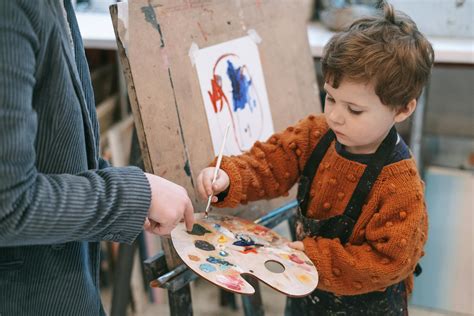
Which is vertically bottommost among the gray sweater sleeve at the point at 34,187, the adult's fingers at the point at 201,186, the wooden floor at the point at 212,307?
the wooden floor at the point at 212,307

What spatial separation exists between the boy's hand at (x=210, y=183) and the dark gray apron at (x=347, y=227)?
0.56 ft

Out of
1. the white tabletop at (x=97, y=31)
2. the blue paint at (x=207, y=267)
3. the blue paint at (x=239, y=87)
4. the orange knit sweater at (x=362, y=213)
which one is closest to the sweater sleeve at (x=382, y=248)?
the orange knit sweater at (x=362, y=213)

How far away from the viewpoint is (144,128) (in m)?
1.12

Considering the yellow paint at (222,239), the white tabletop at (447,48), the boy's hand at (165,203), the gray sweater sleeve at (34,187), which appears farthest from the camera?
the white tabletop at (447,48)

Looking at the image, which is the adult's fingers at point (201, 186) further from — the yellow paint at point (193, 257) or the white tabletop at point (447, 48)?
the white tabletop at point (447, 48)

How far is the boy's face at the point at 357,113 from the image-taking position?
1.05 metres

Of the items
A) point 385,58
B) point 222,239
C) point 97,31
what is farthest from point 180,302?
point 97,31

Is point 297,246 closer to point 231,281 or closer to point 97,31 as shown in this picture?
point 231,281

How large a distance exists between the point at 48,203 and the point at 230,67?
71 centimetres

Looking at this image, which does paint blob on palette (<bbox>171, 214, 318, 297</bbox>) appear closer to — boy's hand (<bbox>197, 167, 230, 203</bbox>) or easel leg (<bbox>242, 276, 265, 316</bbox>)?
boy's hand (<bbox>197, 167, 230, 203</bbox>)

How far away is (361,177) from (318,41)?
0.96 meters

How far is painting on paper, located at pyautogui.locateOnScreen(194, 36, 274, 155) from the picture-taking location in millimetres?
1290

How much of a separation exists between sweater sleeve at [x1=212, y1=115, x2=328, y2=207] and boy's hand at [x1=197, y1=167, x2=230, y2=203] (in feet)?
0.15

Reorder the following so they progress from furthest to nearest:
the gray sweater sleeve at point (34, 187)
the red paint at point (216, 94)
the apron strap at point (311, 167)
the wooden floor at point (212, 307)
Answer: the wooden floor at point (212, 307), the red paint at point (216, 94), the apron strap at point (311, 167), the gray sweater sleeve at point (34, 187)
